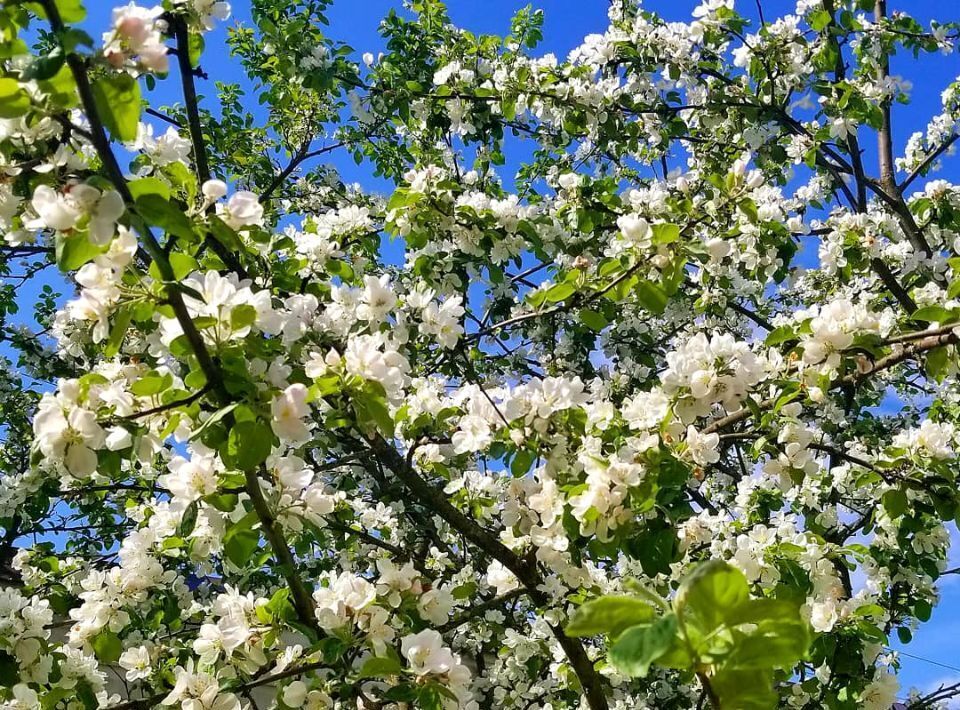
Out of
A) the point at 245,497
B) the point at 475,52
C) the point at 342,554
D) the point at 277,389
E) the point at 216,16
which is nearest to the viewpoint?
the point at 277,389

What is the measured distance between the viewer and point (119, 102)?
1.34 m

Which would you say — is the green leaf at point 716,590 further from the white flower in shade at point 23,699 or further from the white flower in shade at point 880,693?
the white flower in shade at point 880,693

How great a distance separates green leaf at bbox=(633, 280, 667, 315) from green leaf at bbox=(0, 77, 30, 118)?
157 cm

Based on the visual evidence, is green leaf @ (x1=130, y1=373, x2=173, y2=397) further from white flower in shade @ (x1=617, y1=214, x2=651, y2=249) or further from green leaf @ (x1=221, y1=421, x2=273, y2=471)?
white flower in shade @ (x1=617, y1=214, x2=651, y2=249)

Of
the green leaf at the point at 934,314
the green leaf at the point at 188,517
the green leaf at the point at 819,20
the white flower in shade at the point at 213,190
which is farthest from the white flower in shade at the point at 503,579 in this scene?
the green leaf at the point at 819,20

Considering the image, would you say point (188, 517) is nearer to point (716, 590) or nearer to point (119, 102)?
point (119, 102)

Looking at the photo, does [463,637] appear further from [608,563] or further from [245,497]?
[245,497]

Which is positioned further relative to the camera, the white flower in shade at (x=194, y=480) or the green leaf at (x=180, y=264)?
the white flower in shade at (x=194, y=480)

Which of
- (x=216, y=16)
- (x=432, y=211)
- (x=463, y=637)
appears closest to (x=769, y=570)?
(x=432, y=211)

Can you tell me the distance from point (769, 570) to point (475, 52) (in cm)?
339

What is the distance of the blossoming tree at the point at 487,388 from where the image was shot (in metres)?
1.53

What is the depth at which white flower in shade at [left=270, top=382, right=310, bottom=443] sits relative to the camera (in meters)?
1.58

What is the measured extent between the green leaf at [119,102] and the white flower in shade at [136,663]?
192cm

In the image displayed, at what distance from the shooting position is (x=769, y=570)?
2.37 metres
